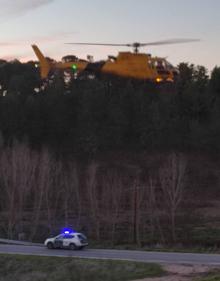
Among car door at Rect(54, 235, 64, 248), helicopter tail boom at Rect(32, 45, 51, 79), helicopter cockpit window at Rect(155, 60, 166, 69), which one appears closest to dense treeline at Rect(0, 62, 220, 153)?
helicopter tail boom at Rect(32, 45, 51, 79)

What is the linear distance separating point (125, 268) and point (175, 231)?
75.0ft

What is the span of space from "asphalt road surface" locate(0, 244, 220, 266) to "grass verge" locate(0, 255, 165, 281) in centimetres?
127

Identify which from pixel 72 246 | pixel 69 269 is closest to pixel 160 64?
pixel 72 246

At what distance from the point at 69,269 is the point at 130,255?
12.0ft

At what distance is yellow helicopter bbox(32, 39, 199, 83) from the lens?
7694 centimetres

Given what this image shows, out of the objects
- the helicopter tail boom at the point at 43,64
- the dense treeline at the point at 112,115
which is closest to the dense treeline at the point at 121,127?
the dense treeline at the point at 112,115

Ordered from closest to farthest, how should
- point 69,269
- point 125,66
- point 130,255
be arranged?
point 69,269 < point 130,255 < point 125,66

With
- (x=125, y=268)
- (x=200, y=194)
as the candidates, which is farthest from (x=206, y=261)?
(x=200, y=194)

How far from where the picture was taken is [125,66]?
261 feet

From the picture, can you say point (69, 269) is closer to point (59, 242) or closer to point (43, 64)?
point (59, 242)

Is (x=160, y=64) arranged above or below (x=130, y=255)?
above

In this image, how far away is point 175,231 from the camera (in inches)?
2037

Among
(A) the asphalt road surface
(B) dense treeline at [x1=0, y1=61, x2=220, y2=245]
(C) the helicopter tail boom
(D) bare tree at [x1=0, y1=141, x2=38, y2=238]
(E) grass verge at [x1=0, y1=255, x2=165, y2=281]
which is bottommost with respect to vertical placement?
(E) grass verge at [x1=0, y1=255, x2=165, y2=281]

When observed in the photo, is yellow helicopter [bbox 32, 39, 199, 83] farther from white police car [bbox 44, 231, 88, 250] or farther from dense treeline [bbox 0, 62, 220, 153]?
white police car [bbox 44, 231, 88, 250]
